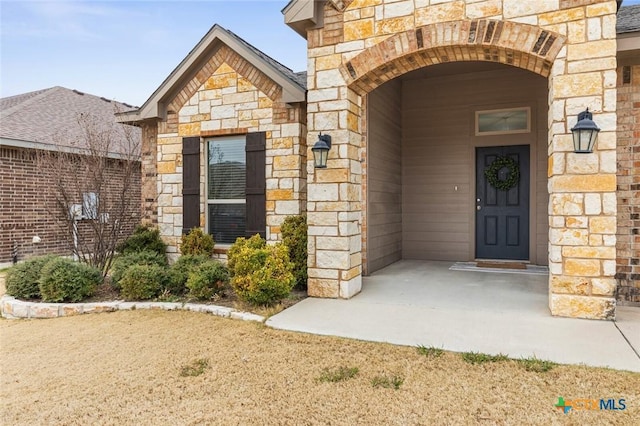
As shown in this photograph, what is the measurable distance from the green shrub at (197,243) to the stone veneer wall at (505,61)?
2.35 metres

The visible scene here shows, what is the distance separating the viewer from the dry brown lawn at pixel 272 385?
2410 mm

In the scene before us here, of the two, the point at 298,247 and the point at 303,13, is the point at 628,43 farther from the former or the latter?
the point at 298,247

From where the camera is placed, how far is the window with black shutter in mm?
6445

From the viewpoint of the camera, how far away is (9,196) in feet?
27.7

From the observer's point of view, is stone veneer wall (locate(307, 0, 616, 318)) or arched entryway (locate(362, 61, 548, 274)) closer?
stone veneer wall (locate(307, 0, 616, 318))

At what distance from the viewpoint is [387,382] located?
279 centimetres

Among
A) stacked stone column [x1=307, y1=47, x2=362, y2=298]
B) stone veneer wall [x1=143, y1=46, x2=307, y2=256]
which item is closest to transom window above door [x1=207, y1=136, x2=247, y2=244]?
stone veneer wall [x1=143, y1=46, x2=307, y2=256]

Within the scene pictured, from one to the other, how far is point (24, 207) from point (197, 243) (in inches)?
190

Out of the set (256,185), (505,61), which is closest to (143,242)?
(256,185)

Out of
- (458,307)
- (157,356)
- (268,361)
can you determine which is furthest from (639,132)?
(157,356)

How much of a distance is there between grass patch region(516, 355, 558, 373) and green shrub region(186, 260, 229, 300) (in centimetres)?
338

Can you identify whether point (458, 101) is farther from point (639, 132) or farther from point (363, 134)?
point (639, 132)

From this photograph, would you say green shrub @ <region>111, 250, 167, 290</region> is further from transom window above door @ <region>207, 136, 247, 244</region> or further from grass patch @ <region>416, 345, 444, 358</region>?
grass patch @ <region>416, 345, 444, 358</region>

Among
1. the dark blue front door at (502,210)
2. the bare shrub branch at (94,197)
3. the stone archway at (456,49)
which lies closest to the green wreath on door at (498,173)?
the dark blue front door at (502,210)
